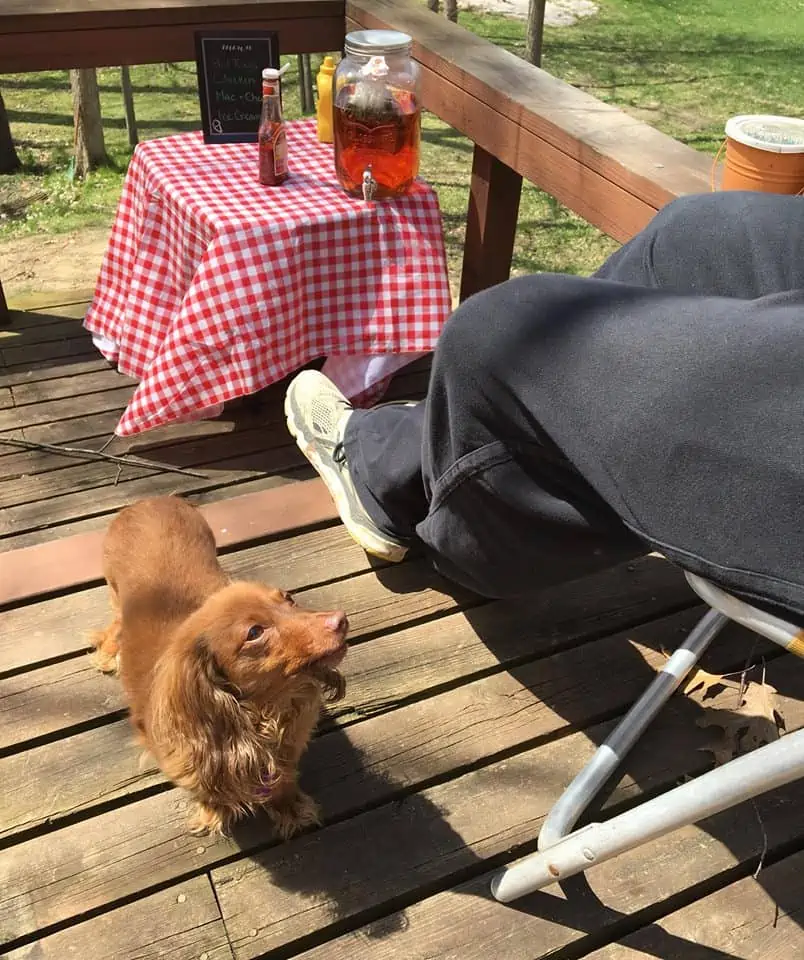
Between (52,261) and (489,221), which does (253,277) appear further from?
(52,261)

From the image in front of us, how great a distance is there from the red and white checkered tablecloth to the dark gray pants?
1211mm

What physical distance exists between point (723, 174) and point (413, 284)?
3.97 ft

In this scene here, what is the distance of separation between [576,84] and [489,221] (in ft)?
21.0

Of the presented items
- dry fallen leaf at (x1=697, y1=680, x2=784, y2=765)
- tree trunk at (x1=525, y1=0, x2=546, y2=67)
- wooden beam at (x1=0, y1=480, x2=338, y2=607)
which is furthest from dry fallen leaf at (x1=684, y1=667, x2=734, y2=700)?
tree trunk at (x1=525, y1=0, x2=546, y2=67)

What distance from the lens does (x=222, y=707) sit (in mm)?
1402

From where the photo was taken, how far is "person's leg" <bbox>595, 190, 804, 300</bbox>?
141 cm

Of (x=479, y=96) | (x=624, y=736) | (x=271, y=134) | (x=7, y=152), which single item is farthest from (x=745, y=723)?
(x=7, y=152)

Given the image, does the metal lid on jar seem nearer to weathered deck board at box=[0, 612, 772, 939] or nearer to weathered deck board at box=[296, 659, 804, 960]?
weathered deck board at box=[0, 612, 772, 939]

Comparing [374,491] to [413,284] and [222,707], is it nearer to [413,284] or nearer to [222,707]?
[222,707]

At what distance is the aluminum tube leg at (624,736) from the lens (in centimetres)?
150

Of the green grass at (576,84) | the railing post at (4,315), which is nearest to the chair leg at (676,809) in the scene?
the railing post at (4,315)

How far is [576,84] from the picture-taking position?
8.33 m

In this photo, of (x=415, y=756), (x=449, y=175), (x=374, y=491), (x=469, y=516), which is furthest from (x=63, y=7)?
(x=449, y=175)

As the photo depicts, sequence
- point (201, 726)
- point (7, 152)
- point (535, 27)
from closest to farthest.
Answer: point (201, 726) → point (535, 27) → point (7, 152)
